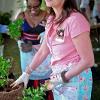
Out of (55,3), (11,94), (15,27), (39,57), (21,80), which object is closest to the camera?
(11,94)

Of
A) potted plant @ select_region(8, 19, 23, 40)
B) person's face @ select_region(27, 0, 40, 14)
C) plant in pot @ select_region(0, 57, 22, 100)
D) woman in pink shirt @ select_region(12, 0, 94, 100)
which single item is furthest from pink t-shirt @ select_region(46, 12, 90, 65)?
person's face @ select_region(27, 0, 40, 14)

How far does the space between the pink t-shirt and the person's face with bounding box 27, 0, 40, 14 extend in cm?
98

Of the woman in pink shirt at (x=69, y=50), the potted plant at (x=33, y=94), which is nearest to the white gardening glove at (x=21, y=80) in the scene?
the woman in pink shirt at (x=69, y=50)

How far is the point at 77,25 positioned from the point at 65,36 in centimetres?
10

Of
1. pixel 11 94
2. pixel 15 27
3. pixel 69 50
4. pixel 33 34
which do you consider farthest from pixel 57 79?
pixel 33 34

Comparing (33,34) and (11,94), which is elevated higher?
(33,34)

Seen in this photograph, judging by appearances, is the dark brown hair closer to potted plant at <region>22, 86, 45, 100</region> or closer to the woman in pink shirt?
the woman in pink shirt

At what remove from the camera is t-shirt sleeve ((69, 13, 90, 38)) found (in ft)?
6.15

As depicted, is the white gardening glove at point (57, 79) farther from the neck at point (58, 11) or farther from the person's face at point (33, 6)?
the person's face at point (33, 6)

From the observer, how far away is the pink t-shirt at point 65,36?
1893 mm

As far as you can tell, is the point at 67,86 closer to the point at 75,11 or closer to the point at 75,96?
the point at 75,96

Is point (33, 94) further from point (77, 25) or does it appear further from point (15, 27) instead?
point (15, 27)

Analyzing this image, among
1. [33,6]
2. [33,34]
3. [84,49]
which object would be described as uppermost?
[33,6]

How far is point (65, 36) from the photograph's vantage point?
1.94m
